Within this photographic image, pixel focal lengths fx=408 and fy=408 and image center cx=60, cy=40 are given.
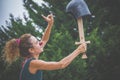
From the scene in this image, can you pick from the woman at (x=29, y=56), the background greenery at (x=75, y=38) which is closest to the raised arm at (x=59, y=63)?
the woman at (x=29, y=56)

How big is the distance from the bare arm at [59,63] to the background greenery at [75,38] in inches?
230

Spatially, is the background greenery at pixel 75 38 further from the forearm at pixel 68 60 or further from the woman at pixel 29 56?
the forearm at pixel 68 60

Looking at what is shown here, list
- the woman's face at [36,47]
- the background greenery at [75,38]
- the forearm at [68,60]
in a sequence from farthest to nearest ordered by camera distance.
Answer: the background greenery at [75,38]
the woman's face at [36,47]
the forearm at [68,60]

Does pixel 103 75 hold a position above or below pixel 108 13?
below

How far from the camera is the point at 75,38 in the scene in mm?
13242

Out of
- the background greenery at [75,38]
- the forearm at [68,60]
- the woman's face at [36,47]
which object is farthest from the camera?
the background greenery at [75,38]

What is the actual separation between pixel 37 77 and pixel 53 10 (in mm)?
10472

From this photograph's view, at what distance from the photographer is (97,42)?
454 inches

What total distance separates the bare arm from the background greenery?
5.83m

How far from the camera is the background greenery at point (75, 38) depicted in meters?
9.97

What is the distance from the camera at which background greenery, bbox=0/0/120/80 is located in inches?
392

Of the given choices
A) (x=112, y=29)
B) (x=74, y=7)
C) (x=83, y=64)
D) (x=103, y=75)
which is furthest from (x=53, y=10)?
A: (x=74, y=7)

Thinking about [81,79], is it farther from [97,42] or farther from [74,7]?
[74,7]

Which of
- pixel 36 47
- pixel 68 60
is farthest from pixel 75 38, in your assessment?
pixel 68 60
